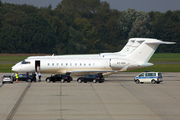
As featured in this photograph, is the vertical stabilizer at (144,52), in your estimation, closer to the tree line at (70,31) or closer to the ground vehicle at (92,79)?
the ground vehicle at (92,79)

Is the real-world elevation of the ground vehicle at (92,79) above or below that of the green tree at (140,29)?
below

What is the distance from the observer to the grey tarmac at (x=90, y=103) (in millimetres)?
22594

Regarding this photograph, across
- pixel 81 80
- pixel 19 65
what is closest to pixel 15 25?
A: pixel 19 65

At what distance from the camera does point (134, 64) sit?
157 ft

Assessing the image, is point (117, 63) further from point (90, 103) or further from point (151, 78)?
point (90, 103)

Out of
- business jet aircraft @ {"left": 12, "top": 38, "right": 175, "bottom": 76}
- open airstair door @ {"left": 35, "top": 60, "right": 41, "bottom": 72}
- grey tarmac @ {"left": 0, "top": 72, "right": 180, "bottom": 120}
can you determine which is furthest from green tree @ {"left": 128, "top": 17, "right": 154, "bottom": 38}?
grey tarmac @ {"left": 0, "top": 72, "right": 180, "bottom": 120}

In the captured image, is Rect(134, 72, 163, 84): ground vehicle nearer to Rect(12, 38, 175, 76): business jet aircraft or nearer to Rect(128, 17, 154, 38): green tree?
Rect(12, 38, 175, 76): business jet aircraft

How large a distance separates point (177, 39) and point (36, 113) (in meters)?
142

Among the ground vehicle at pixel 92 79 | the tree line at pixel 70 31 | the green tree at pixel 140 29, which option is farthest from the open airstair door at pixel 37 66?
the green tree at pixel 140 29

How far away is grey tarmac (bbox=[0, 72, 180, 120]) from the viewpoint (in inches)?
890

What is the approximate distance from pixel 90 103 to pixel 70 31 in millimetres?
130070

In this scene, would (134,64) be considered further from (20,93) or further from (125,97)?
(20,93)

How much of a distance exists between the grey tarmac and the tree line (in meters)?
104

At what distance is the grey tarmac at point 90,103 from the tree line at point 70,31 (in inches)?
4080
